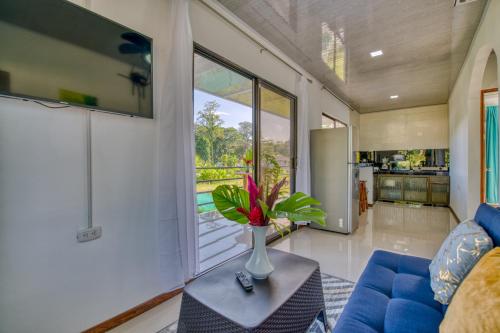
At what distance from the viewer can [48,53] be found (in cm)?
135

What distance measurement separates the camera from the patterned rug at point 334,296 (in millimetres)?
1708

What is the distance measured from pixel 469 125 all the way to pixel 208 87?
3.94 m

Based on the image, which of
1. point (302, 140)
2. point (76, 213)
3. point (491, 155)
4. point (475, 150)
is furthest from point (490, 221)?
point (491, 155)

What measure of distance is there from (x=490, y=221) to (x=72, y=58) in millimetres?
2635

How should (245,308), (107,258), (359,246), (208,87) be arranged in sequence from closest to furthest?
1. (245,308)
2. (107,258)
3. (208,87)
4. (359,246)

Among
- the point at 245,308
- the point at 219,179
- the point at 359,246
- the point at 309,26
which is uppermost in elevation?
the point at 309,26

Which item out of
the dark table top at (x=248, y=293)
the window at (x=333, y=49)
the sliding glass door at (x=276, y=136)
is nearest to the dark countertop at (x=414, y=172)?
the window at (x=333, y=49)

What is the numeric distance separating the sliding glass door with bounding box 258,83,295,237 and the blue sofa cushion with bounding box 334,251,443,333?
1.54 meters

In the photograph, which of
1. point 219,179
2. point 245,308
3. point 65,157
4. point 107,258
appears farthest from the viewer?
point 219,179

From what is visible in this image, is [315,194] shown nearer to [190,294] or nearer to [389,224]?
[389,224]

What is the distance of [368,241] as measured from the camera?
3475mm

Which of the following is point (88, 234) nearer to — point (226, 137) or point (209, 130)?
point (209, 130)

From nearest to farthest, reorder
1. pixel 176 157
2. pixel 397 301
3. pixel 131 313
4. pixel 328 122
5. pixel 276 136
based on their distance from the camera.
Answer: pixel 397 301 → pixel 131 313 → pixel 176 157 → pixel 276 136 → pixel 328 122

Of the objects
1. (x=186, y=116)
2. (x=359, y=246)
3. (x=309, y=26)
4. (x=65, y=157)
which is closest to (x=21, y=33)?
(x=65, y=157)
